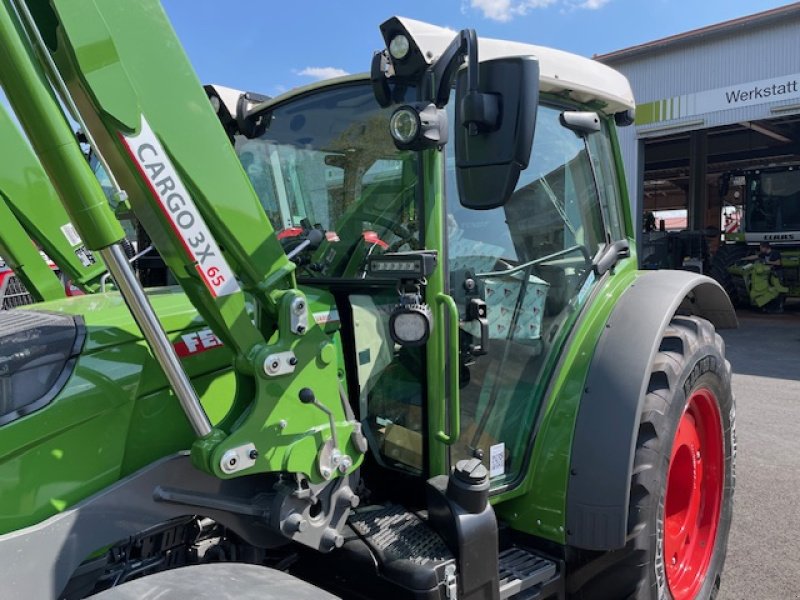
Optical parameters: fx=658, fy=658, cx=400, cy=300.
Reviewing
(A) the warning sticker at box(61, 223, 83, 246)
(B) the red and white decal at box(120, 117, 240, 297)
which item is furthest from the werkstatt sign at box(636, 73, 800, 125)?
(B) the red and white decal at box(120, 117, 240, 297)

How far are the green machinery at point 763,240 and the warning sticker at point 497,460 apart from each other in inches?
499

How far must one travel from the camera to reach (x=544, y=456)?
7.63 ft

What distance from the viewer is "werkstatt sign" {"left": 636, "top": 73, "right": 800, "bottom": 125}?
475 inches

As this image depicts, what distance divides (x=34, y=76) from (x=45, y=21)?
0.59ft

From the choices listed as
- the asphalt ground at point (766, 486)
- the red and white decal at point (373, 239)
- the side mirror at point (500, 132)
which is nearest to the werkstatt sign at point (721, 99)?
the asphalt ground at point (766, 486)

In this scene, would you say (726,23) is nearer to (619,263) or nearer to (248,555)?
(619,263)

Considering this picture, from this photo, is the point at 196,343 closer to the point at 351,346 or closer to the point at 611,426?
the point at 351,346

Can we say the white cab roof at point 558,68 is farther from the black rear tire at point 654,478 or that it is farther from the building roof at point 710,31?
the building roof at point 710,31

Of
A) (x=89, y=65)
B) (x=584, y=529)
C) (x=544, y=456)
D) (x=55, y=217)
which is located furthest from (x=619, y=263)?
(x=55, y=217)

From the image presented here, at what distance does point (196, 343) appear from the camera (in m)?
1.92

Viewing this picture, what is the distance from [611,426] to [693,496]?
0.99 meters

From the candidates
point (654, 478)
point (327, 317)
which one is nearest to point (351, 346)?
point (327, 317)

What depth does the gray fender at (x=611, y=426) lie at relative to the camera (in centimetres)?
222

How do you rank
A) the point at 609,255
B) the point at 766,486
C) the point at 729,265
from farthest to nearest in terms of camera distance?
the point at 729,265 → the point at 766,486 → the point at 609,255
